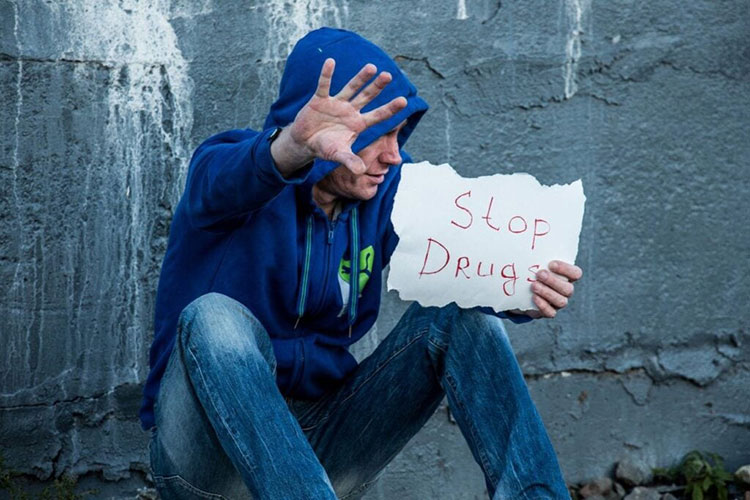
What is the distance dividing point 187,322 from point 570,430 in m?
1.58

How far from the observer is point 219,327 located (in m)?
1.96

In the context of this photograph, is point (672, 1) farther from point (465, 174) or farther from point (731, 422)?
point (731, 422)

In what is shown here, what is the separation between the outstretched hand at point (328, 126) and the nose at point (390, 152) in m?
0.26

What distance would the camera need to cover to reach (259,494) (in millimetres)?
1908

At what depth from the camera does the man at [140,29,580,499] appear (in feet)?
6.36

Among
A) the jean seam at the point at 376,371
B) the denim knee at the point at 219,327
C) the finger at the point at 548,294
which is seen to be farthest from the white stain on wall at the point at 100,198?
the finger at the point at 548,294

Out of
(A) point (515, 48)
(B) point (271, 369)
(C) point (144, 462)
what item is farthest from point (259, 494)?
(A) point (515, 48)

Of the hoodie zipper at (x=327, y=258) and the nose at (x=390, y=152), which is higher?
the nose at (x=390, y=152)

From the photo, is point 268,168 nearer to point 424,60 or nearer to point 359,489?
point 359,489

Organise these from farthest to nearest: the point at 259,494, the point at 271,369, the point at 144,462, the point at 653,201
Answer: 1. the point at 653,201
2. the point at 144,462
3. the point at 271,369
4. the point at 259,494

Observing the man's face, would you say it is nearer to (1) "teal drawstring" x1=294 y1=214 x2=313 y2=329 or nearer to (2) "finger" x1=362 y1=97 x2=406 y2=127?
(1) "teal drawstring" x1=294 y1=214 x2=313 y2=329

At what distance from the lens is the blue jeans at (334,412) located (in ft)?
6.31

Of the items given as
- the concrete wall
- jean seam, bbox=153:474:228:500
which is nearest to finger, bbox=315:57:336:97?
jean seam, bbox=153:474:228:500

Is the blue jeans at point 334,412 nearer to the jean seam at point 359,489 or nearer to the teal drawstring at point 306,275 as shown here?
the jean seam at point 359,489
